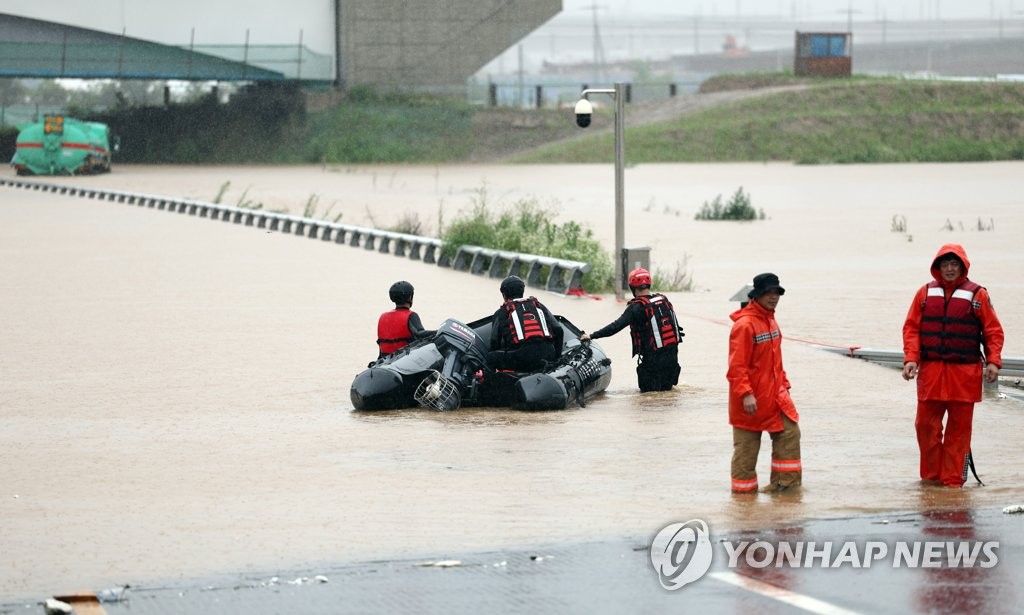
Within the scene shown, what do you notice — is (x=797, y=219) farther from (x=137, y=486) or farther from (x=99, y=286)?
(x=137, y=486)

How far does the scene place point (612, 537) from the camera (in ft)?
29.3

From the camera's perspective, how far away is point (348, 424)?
43.2 feet

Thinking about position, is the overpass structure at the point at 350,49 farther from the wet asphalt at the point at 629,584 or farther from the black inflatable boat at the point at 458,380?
the wet asphalt at the point at 629,584

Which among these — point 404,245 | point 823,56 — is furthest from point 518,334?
point 823,56

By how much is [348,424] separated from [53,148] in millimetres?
55728

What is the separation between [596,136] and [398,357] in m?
65.0

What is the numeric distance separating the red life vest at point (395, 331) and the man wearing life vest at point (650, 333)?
1.64 m

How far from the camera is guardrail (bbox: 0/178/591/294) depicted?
2419 centimetres

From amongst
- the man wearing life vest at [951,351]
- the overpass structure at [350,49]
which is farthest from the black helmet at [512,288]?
the overpass structure at [350,49]

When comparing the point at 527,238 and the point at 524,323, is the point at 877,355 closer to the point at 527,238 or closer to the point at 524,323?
the point at 524,323

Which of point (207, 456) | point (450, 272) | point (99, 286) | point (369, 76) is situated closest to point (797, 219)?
point (450, 272)

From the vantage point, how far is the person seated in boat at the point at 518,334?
13.8m

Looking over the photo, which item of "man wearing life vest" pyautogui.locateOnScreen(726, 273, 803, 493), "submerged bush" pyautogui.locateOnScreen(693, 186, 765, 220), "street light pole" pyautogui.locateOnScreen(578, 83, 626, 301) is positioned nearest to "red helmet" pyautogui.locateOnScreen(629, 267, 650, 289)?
"man wearing life vest" pyautogui.locateOnScreen(726, 273, 803, 493)

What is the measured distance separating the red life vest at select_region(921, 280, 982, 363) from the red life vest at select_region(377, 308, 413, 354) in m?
5.41
